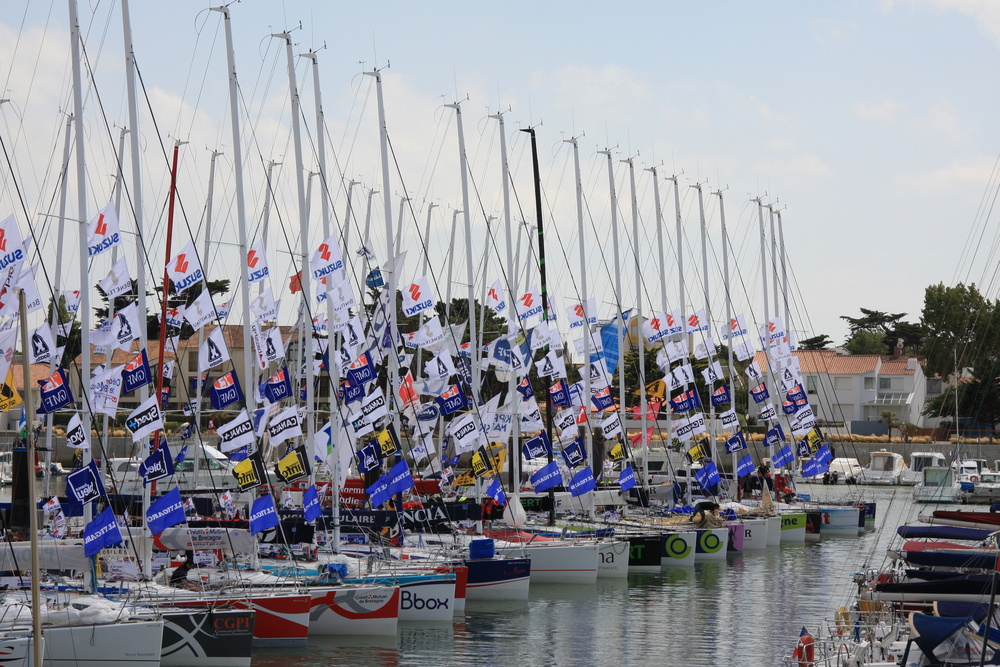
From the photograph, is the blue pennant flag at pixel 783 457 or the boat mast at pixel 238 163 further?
the blue pennant flag at pixel 783 457

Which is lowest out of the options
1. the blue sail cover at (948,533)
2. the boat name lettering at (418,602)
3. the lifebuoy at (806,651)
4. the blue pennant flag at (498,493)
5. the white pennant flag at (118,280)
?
the boat name lettering at (418,602)

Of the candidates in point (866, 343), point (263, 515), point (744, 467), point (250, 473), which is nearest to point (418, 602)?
point (263, 515)

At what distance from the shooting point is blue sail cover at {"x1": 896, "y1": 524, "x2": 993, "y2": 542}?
27734mm

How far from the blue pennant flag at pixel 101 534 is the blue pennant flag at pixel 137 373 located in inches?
143

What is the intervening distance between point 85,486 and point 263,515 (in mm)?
4984

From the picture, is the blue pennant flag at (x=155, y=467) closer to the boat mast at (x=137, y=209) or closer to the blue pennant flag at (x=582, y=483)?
the boat mast at (x=137, y=209)

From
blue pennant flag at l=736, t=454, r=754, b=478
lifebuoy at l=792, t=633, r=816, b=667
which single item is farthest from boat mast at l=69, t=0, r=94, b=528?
blue pennant flag at l=736, t=454, r=754, b=478

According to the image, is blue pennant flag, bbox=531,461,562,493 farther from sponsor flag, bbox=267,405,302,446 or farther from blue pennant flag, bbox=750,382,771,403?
blue pennant flag, bbox=750,382,771,403

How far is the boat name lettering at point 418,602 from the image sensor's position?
30.8 metres

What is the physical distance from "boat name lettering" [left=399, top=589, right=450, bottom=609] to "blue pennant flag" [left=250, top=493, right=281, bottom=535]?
13.6ft

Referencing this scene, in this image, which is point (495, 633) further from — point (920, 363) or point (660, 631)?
point (920, 363)

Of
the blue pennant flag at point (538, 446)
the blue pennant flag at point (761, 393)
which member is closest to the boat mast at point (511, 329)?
the blue pennant flag at point (538, 446)

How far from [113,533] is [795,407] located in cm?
4068

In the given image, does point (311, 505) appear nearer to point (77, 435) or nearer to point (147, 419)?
point (147, 419)
